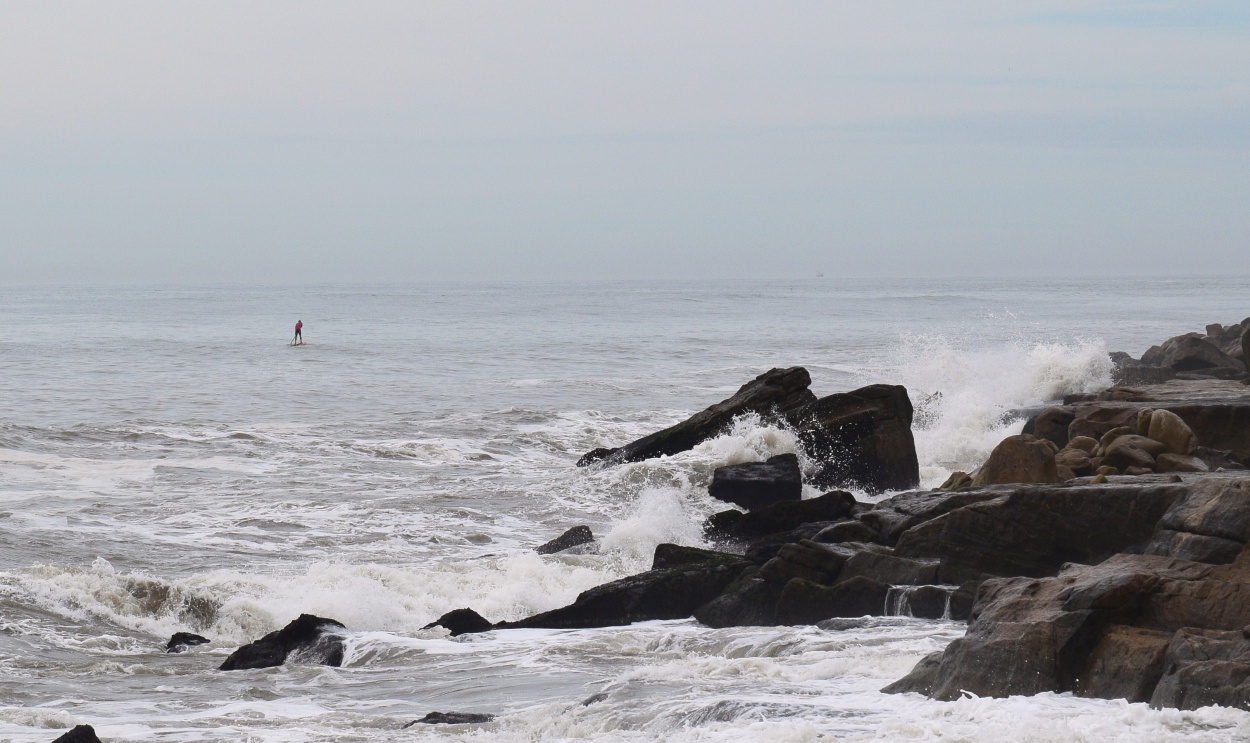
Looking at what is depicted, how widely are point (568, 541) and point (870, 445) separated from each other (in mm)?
4833

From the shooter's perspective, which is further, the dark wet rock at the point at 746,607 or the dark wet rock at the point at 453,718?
the dark wet rock at the point at 746,607

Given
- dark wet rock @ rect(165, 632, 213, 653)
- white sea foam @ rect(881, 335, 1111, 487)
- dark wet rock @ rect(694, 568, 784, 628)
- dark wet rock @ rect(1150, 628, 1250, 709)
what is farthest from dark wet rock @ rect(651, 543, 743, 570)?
white sea foam @ rect(881, 335, 1111, 487)

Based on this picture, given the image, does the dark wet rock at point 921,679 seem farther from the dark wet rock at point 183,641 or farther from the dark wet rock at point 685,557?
the dark wet rock at point 183,641

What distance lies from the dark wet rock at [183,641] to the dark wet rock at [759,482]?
7.58 metres

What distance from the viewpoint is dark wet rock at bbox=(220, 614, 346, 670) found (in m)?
10.3

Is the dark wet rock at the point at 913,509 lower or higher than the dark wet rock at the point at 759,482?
higher

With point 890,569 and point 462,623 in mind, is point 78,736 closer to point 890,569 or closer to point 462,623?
point 462,623

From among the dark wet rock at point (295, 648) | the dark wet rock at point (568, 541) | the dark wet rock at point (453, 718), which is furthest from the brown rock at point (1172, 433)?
the dark wet rock at point (295, 648)

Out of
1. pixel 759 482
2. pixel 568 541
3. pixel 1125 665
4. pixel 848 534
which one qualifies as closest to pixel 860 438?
pixel 759 482

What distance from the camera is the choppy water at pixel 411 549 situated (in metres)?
8.22

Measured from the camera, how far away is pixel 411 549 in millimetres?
15219

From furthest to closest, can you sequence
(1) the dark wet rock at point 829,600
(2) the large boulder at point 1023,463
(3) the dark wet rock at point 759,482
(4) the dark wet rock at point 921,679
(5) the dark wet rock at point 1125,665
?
(3) the dark wet rock at point 759,482, (2) the large boulder at point 1023,463, (1) the dark wet rock at point 829,600, (4) the dark wet rock at point 921,679, (5) the dark wet rock at point 1125,665

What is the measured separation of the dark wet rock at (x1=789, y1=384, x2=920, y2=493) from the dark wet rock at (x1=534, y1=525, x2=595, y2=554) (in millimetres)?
3966

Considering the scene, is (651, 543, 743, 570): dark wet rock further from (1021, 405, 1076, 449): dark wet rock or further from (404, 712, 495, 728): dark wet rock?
(1021, 405, 1076, 449): dark wet rock
